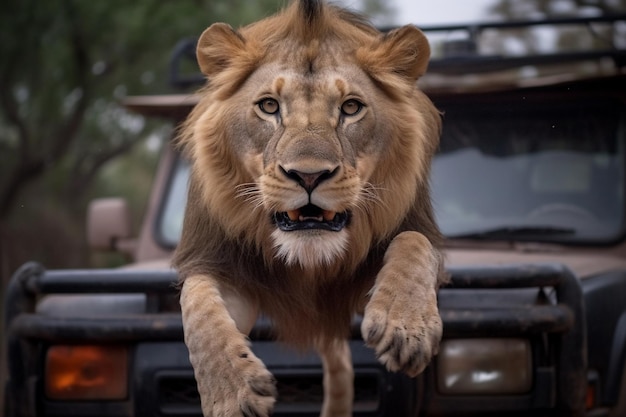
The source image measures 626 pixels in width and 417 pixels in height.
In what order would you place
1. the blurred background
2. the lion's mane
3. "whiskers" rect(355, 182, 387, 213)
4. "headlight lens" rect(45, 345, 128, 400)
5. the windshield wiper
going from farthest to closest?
the blurred background < the windshield wiper < "headlight lens" rect(45, 345, 128, 400) < the lion's mane < "whiskers" rect(355, 182, 387, 213)

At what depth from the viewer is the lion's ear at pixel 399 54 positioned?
119 inches

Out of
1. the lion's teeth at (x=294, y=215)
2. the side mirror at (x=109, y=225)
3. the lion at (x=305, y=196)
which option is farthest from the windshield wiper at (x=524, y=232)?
the side mirror at (x=109, y=225)

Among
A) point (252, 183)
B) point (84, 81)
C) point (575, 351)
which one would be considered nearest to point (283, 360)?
point (252, 183)

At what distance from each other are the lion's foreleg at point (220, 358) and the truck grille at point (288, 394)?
0.40 meters

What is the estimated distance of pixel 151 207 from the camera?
4859mm

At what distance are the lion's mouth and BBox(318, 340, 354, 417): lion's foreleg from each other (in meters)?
0.68

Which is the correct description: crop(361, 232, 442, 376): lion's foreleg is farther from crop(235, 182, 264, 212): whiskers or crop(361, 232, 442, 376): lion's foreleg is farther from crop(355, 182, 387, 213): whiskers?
crop(235, 182, 264, 212): whiskers

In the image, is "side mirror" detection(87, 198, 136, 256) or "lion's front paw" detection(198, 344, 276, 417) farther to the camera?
"side mirror" detection(87, 198, 136, 256)

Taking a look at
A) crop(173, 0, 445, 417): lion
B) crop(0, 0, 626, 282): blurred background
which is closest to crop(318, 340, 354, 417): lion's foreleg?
crop(173, 0, 445, 417): lion

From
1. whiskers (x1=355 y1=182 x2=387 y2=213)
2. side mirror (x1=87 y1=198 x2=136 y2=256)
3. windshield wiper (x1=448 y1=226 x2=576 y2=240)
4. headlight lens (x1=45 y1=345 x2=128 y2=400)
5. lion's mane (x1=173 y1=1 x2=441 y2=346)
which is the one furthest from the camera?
side mirror (x1=87 y1=198 x2=136 y2=256)

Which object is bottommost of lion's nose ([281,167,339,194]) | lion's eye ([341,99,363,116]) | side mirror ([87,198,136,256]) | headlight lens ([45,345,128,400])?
headlight lens ([45,345,128,400])

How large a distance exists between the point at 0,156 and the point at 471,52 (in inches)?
443

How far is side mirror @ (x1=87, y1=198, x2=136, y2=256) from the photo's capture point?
15.8ft

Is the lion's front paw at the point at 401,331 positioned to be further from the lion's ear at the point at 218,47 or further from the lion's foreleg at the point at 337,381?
the lion's ear at the point at 218,47
